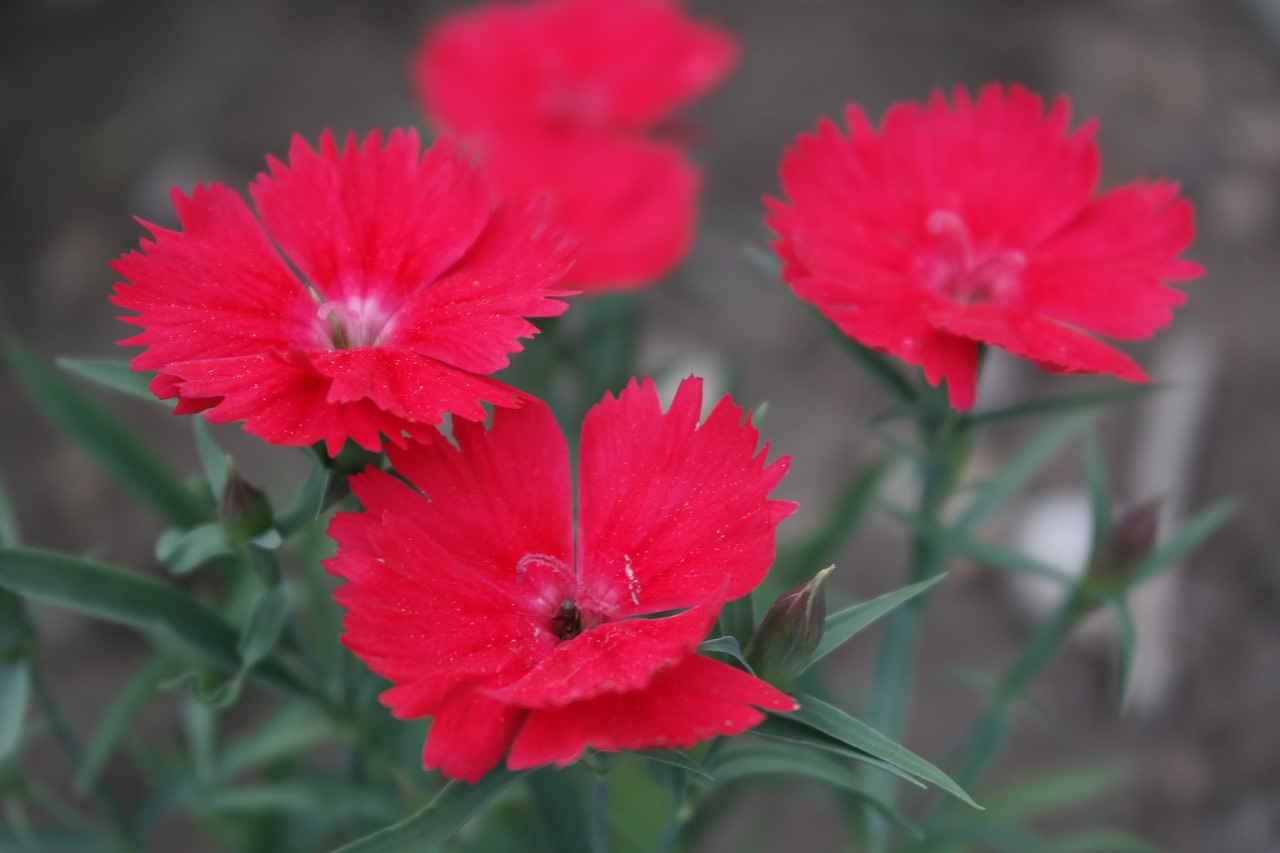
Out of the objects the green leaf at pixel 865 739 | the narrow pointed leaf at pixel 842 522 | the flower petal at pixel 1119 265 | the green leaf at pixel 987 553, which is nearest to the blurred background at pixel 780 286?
the narrow pointed leaf at pixel 842 522

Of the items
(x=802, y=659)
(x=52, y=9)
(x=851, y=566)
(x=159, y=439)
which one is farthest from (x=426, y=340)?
(x=52, y=9)

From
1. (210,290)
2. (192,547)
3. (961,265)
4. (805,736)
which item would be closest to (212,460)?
(192,547)

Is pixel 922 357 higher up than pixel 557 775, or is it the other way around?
pixel 922 357

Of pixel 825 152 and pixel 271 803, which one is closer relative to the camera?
pixel 825 152

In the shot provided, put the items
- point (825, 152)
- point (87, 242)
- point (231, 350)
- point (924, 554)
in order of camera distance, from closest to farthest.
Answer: point (231, 350)
point (825, 152)
point (924, 554)
point (87, 242)

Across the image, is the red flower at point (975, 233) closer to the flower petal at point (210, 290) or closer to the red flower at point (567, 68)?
the flower petal at point (210, 290)

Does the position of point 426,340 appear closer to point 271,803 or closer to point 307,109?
point 271,803
